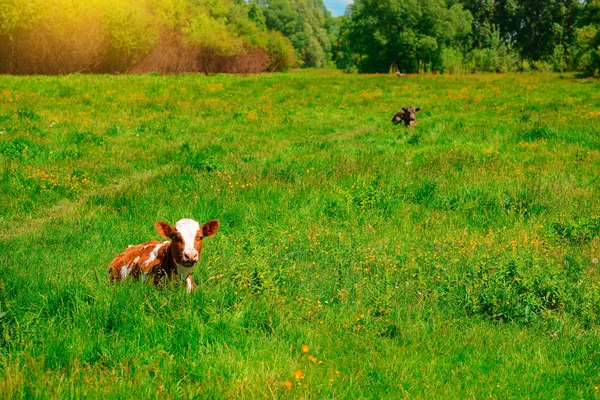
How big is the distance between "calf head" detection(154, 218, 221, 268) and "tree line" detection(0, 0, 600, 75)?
4800cm

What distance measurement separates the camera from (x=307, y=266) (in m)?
7.32

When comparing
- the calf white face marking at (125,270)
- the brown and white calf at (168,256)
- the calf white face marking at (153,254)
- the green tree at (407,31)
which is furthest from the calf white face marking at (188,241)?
the green tree at (407,31)

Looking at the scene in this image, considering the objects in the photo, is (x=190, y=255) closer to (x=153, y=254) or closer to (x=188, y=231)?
(x=188, y=231)

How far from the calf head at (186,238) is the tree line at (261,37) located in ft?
157

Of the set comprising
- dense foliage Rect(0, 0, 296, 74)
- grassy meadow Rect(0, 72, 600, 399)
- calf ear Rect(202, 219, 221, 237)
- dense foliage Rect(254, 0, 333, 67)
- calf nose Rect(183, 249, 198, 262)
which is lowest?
grassy meadow Rect(0, 72, 600, 399)

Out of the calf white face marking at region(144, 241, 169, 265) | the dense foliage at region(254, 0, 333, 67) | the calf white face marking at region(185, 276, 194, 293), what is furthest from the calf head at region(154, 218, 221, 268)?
the dense foliage at region(254, 0, 333, 67)

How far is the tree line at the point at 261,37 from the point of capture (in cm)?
4938

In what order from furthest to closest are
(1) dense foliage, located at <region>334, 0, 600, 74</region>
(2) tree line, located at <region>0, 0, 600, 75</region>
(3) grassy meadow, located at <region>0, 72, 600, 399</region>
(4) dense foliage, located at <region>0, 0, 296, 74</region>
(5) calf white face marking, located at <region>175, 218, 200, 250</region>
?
1. (1) dense foliage, located at <region>334, 0, 600, 74</region>
2. (2) tree line, located at <region>0, 0, 600, 75</region>
3. (4) dense foliage, located at <region>0, 0, 296, 74</region>
4. (5) calf white face marking, located at <region>175, 218, 200, 250</region>
5. (3) grassy meadow, located at <region>0, 72, 600, 399</region>

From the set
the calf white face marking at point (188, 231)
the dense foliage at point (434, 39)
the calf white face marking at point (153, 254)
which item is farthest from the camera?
the dense foliage at point (434, 39)

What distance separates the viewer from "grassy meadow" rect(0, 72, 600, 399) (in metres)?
4.58

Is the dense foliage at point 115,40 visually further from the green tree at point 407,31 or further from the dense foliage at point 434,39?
the dense foliage at point 434,39

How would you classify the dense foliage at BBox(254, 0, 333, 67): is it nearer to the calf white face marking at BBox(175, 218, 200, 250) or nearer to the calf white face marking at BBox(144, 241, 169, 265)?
the calf white face marking at BBox(144, 241, 169, 265)

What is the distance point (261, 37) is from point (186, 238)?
280 feet

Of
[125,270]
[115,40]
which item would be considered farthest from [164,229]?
[115,40]
